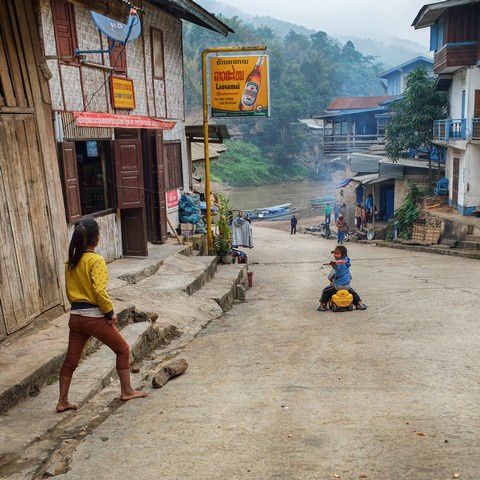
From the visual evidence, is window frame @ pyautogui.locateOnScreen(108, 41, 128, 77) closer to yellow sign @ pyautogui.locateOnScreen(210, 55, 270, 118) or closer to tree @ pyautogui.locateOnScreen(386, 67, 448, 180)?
yellow sign @ pyautogui.locateOnScreen(210, 55, 270, 118)

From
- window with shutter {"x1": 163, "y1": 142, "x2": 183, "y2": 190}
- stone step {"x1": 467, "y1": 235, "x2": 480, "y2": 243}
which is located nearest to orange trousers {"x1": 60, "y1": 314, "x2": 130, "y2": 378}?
window with shutter {"x1": 163, "y1": 142, "x2": 183, "y2": 190}

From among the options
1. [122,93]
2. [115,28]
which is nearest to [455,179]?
[122,93]

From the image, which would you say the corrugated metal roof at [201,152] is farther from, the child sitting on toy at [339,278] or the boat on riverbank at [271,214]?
the boat on riverbank at [271,214]

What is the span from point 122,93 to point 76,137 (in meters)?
2.75

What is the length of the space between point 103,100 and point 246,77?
401 cm

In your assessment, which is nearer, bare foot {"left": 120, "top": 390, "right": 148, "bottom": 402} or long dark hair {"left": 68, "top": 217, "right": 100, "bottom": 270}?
long dark hair {"left": 68, "top": 217, "right": 100, "bottom": 270}

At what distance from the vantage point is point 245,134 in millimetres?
70062

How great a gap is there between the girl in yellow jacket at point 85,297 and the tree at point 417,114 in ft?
78.8

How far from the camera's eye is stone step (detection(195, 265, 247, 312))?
10906 mm

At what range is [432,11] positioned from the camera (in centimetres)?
2292

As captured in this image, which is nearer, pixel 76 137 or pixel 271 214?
pixel 76 137

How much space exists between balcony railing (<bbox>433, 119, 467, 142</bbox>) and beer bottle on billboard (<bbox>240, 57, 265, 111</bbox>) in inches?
471

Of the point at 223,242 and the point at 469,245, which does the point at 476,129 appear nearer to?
the point at 469,245

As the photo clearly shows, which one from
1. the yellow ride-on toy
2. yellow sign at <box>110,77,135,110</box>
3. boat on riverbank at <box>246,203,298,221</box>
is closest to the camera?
the yellow ride-on toy
